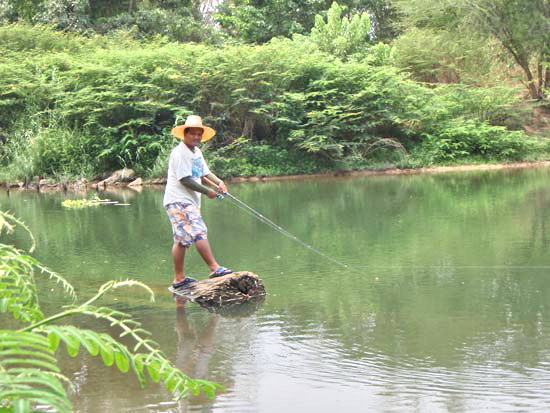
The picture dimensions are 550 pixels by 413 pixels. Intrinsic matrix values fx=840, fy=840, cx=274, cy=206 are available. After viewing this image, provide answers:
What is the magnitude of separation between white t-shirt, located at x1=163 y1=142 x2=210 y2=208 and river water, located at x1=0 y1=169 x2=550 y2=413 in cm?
87

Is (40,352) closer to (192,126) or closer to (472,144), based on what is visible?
(192,126)

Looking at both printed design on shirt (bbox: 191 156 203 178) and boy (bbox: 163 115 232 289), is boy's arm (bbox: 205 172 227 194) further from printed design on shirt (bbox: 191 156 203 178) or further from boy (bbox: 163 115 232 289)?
printed design on shirt (bbox: 191 156 203 178)

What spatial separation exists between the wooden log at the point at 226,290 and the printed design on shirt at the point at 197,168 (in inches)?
37.4

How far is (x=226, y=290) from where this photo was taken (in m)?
7.09

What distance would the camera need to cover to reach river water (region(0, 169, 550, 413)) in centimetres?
448

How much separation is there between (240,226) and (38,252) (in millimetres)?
3250

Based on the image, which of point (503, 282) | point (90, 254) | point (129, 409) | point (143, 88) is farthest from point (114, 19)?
point (129, 409)

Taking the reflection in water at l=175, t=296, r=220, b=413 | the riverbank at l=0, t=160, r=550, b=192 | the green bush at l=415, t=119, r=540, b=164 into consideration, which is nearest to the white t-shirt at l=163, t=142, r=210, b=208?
the reflection in water at l=175, t=296, r=220, b=413

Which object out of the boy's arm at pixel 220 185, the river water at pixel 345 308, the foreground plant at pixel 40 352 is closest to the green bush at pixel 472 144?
the river water at pixel 345 308

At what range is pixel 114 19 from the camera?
31688mm

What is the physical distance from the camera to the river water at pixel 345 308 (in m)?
4.48

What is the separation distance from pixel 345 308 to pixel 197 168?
1.86m

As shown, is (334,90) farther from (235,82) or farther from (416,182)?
(416,182)

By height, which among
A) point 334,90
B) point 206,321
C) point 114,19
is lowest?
point 206,321
